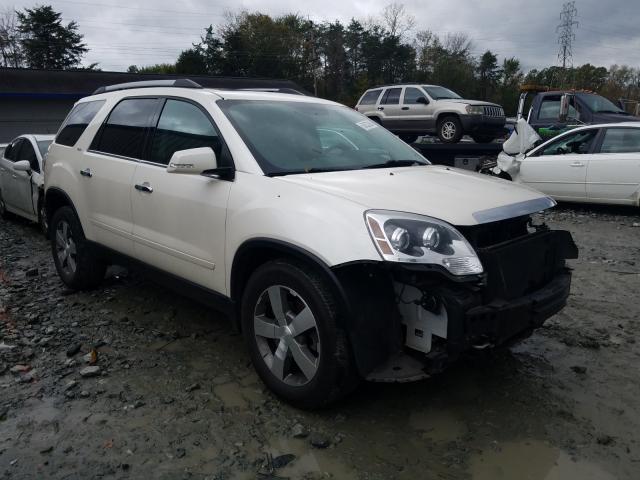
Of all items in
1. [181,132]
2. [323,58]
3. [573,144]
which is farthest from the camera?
[323,58]

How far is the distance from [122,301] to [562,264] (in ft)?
12.3

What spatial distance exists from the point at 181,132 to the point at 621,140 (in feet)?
24.8

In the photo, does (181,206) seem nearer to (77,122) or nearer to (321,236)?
(321,236)

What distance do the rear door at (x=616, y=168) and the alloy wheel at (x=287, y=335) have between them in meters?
7.32

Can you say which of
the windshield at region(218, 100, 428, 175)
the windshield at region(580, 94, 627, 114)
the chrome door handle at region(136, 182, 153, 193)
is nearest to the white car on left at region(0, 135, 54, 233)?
the chrome door handle at region(136, 182, 153, 193)

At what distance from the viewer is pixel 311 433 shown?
9.66 feet

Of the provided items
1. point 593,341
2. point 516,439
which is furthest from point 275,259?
point 593,341

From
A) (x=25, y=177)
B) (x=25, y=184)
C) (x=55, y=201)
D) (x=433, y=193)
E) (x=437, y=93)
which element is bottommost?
(x=25, y=184)

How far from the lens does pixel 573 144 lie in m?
9.38

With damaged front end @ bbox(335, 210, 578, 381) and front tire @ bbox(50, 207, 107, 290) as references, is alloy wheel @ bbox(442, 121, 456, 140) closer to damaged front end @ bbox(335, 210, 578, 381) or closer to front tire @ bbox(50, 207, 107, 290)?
front tire @ bbox(50, 207, 107, 290)

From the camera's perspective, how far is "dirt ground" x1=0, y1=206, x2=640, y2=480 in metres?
2.70

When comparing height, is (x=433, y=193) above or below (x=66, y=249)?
above

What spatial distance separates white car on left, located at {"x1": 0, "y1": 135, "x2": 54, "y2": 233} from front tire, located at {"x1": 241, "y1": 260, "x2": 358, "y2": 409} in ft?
17.9

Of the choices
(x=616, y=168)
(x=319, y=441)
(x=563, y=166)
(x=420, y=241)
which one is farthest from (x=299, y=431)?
(x=563, y=166)
